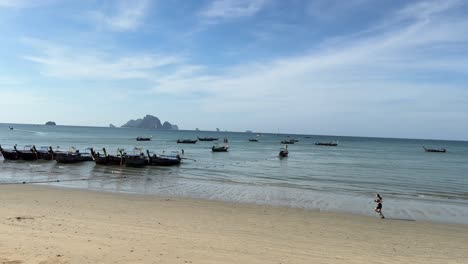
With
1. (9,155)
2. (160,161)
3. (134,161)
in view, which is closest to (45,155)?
(9,155)

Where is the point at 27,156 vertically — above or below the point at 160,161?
below

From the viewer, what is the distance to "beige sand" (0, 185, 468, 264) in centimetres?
1005

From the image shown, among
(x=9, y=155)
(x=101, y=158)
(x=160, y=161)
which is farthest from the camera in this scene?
(x=9, y=155)

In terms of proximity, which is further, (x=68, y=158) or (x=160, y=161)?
(x=160, y=161)

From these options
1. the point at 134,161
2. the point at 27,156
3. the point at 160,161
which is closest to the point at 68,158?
the point at 27,156

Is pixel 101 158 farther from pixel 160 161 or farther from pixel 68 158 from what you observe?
pixel 160 161

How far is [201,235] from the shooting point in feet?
42.0

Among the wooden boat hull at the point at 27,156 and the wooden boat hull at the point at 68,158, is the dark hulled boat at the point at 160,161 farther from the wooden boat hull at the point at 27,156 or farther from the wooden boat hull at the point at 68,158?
the wooden boat hull at the point at 27,156

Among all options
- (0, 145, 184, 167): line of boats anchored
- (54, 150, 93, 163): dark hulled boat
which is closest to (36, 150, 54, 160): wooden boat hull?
(0, 145, 184, 167): line of boats anchored

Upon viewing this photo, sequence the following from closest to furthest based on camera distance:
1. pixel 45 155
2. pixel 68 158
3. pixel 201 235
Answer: pixel 201 235 < pixel 68 158 < pixel 45 155

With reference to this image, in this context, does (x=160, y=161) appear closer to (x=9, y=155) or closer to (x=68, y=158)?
(x=68, y=158)

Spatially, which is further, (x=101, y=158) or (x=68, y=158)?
(x=68, y=158)

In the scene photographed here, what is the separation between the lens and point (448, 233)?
53.5ft

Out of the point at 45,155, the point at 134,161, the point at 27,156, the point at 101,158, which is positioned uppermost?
the point at 101,158
